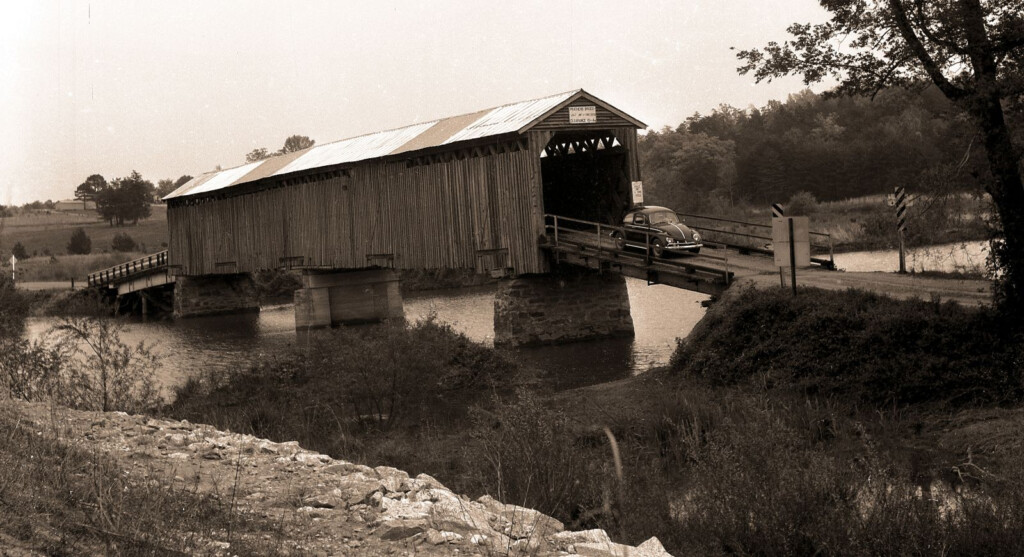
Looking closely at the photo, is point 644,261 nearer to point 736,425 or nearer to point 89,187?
point 736,425

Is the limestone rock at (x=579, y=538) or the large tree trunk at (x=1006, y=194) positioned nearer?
the limestone rock at (x=579, y=538)

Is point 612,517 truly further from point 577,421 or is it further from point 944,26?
point 944,26

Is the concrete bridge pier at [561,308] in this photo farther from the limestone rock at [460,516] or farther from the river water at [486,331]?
the limestone rock at [460,516]

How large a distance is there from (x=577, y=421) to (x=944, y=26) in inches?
329

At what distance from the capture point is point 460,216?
29.5 m

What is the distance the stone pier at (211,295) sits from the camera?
50.8 meters

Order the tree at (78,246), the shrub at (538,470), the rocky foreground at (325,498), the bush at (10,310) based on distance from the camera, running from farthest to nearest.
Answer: the tree at (78,246) → the bush at (10,310) → the shrub at (538,470) → the rocky foreground at (325,498)

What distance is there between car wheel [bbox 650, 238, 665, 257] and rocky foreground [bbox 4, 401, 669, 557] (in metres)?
14.8

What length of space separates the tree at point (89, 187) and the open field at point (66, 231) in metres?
2.17

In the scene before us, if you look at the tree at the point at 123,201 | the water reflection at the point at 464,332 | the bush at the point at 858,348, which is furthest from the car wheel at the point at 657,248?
the tree at the point at 123,201

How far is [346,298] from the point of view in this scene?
132ft

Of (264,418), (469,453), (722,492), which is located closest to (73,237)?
(264,418)

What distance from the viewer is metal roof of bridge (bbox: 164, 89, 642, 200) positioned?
90.4ft

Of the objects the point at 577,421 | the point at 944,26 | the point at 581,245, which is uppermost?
the point at 944,26
